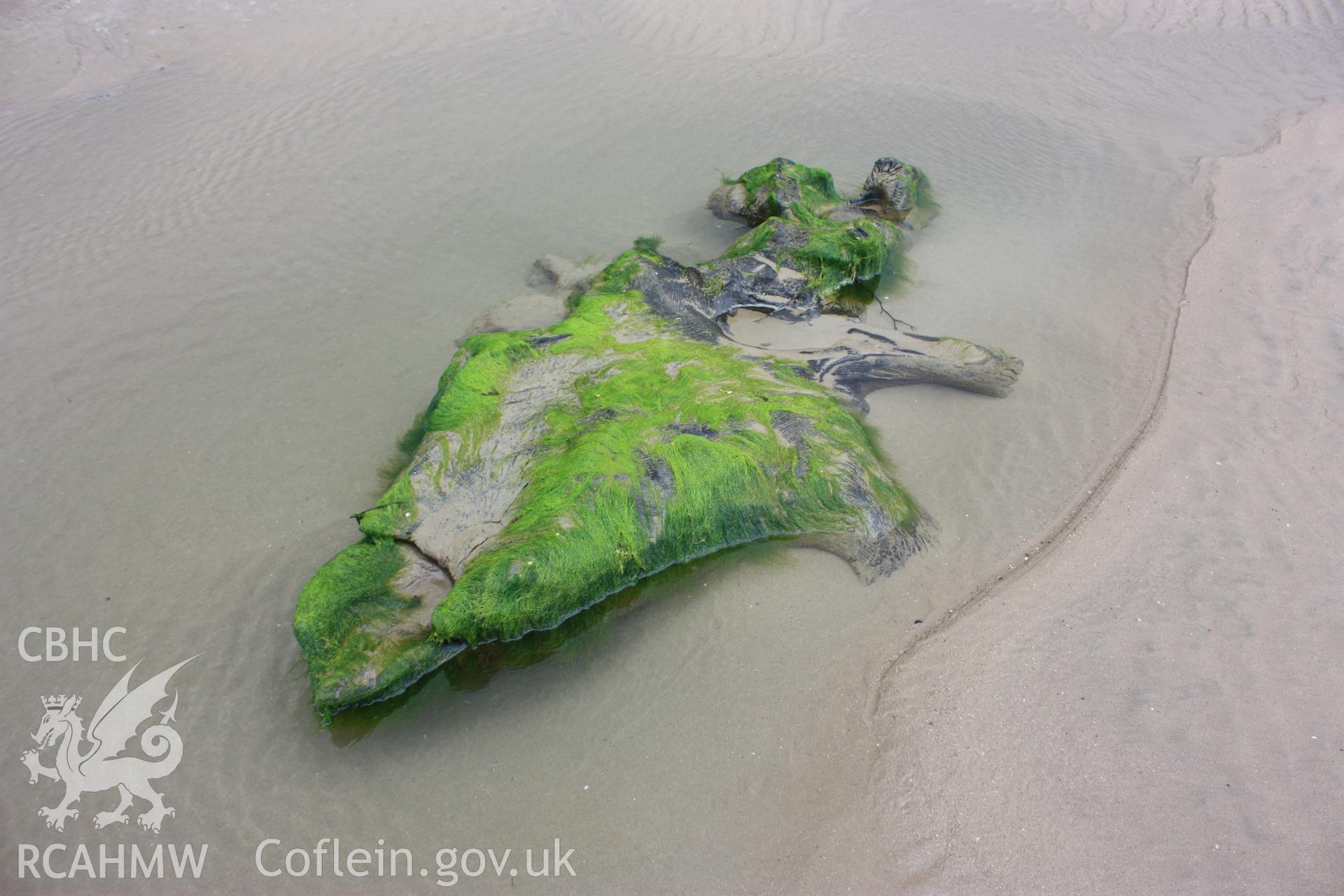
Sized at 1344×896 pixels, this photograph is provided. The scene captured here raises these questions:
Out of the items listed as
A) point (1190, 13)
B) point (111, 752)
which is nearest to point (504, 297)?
point (111, 752)

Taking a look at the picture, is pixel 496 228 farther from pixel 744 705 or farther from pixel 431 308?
pixel 744 705

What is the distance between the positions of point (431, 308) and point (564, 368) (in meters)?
1.55

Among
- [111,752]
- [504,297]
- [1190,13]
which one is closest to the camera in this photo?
[111,752]

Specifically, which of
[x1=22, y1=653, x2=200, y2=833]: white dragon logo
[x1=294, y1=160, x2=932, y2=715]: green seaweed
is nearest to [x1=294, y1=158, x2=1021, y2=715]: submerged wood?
[x1=294, y1=160, x2=932, y2=715]: green seaweed

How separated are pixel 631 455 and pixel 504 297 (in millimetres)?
2286

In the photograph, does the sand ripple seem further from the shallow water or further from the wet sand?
the wet sand

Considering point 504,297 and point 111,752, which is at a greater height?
point 504,297

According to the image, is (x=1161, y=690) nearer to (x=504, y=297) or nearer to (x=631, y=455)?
(x=631, y=455)

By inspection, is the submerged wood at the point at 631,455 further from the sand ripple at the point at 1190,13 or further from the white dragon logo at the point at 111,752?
the sand ripple at the point at 1190,13

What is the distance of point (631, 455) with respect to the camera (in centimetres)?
379

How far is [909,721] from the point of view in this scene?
3.19m

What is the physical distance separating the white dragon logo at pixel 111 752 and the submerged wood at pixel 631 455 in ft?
2.29

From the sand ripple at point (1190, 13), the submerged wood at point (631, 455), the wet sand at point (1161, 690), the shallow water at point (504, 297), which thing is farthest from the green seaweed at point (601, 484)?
the sand ripple at point (1190, 13)

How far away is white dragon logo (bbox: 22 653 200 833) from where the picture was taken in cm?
287
